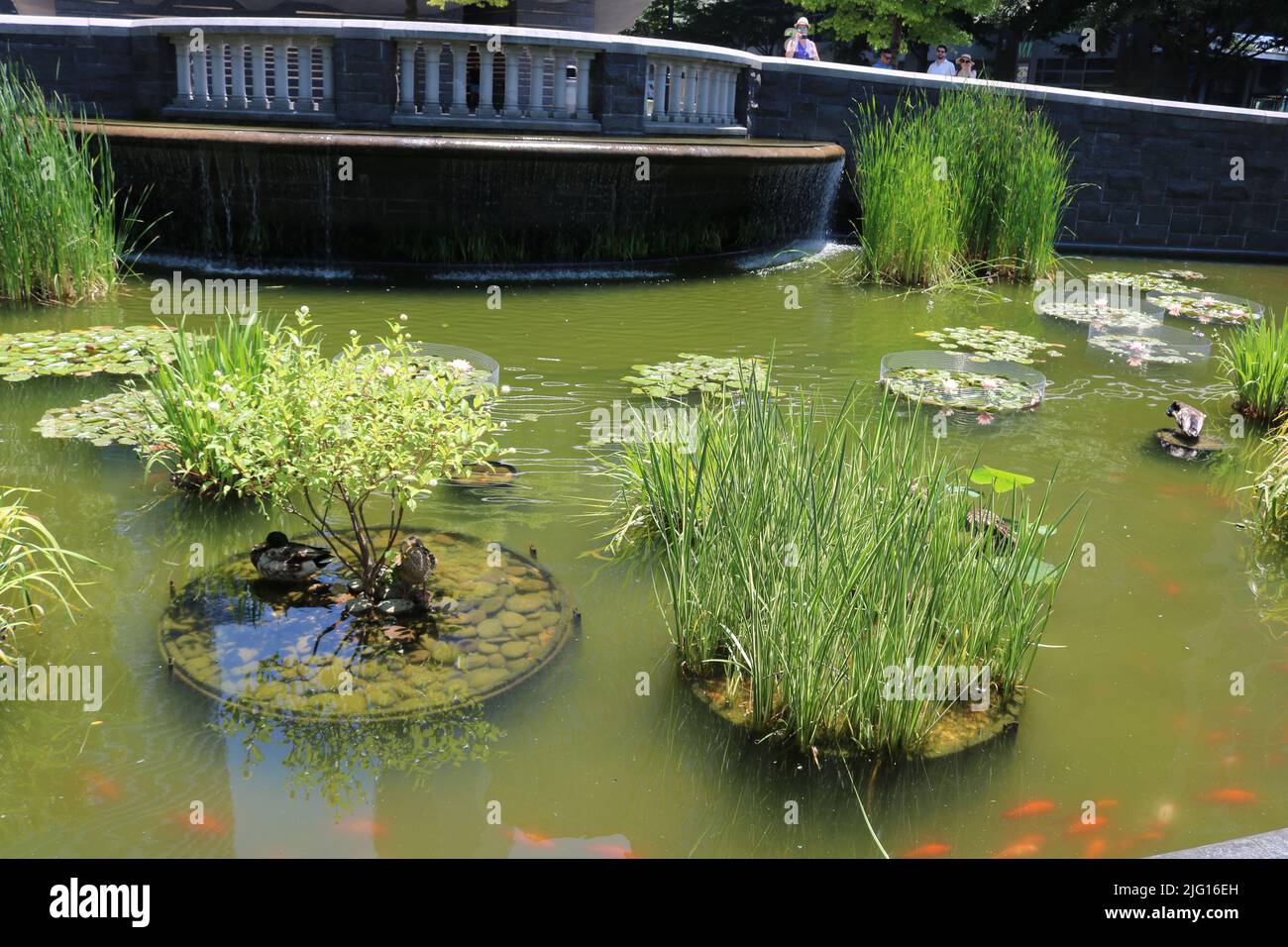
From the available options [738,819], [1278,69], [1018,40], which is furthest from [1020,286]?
[1278,69]

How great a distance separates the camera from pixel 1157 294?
33.1 feet

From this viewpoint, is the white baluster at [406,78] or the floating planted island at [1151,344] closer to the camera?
the floating planted island at [1151,344]

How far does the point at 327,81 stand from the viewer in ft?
34.8

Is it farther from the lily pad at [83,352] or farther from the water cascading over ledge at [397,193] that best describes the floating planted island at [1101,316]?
the lily pad at [83,352]

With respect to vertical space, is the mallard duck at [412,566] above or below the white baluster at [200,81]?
below

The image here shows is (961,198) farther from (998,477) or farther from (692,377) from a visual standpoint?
(998,477)

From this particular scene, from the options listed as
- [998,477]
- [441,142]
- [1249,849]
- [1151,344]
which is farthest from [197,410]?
[1151,344]

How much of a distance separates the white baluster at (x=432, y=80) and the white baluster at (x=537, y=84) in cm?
87

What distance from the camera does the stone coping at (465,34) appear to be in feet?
33.8

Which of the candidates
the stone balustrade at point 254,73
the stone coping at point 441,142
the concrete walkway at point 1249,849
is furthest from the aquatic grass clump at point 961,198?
the concrete walkway at point 1249,849

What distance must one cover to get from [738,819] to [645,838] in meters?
0.27

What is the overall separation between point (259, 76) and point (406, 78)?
4.55 ft

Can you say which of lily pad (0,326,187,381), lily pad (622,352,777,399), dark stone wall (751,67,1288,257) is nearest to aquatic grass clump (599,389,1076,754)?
lily pad (622,352,777,399)
